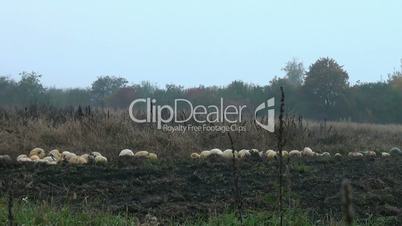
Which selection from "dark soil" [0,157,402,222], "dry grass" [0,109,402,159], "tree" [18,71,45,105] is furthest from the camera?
"tree" [18,71,45,105]

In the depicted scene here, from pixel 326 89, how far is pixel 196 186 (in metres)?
38.6

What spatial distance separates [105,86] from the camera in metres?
47.4

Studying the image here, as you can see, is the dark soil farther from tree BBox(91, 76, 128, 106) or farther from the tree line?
tree BBox(91, 76, 128, 106)

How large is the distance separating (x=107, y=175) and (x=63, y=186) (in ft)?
2.74

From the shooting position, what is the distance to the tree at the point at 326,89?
141 feet

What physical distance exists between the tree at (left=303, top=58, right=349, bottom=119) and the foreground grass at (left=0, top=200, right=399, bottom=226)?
130 feet

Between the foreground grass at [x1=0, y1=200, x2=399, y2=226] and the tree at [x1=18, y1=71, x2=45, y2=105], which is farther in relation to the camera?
the tree at [x1=18, y1=71, x2=45, y2=105]

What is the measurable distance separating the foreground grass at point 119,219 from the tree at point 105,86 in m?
41.1

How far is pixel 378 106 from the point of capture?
42.4 metres

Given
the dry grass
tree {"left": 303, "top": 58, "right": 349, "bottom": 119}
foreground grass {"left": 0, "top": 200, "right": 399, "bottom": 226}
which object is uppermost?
tree {"left": 303, "top": 58, "right": 349, "bottom": 119}

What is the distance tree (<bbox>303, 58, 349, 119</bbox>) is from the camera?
43094 millimetres

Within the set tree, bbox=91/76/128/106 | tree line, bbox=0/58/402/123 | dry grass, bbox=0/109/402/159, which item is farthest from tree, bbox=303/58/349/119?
dry grass, bbox=0/109/402/159

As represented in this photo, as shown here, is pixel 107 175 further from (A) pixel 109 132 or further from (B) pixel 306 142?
(B) pixel 306 142

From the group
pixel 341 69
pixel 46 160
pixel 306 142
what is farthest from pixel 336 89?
pixel 46 160
